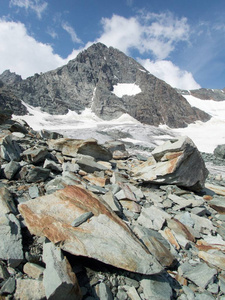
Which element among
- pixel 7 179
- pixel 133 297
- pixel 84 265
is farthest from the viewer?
pixel 7 179

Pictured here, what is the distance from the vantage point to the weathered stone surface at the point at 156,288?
2.46 meters

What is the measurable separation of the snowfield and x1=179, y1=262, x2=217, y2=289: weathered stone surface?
199 feet

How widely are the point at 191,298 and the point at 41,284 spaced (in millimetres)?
2214

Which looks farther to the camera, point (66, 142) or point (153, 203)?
point (66, 142)

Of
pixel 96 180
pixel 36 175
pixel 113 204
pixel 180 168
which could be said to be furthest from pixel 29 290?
pixel 180 168

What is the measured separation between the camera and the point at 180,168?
22.1ft

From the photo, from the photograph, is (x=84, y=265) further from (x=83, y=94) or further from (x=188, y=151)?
(x=83, y=94)

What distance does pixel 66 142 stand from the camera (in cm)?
877

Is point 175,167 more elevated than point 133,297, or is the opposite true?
point 175,167

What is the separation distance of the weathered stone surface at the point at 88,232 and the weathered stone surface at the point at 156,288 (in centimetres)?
19

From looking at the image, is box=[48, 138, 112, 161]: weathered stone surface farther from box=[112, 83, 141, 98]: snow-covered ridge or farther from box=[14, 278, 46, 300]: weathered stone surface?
box=[112, 83, 141, 98]: snow-covered ridge

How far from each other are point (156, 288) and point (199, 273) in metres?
1.09

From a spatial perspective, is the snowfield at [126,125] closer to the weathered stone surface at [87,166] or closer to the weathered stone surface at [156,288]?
the weathered stone surface at [87,166]

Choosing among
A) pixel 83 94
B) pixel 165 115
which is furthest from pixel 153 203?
pixel 83 94
